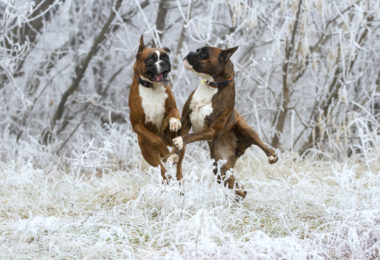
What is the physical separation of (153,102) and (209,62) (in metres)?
0.47

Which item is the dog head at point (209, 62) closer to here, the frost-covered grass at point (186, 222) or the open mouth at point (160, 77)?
the open mouth at point (160, 77)

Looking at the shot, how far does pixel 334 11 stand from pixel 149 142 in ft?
13.3

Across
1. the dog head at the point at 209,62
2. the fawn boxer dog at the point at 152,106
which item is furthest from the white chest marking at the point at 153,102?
the dog head at the point at 209,62

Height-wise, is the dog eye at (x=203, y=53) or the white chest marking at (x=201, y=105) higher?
the dog eye at (x=203, y=53)

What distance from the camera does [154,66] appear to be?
129 inches

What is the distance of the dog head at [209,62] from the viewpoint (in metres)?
3.34

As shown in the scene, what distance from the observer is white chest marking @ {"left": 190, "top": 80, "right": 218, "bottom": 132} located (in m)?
3.38

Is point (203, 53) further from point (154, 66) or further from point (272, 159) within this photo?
point (272, 159)

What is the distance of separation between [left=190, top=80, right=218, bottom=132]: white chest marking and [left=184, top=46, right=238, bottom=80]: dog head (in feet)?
0.33

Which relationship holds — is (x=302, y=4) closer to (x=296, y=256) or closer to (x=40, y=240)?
(x=296, y=256)

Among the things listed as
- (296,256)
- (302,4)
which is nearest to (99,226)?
(296,256)

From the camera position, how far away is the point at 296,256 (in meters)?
2.85

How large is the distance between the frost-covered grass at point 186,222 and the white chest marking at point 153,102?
39 cm

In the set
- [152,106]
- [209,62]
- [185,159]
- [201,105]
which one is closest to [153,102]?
[152,106]
